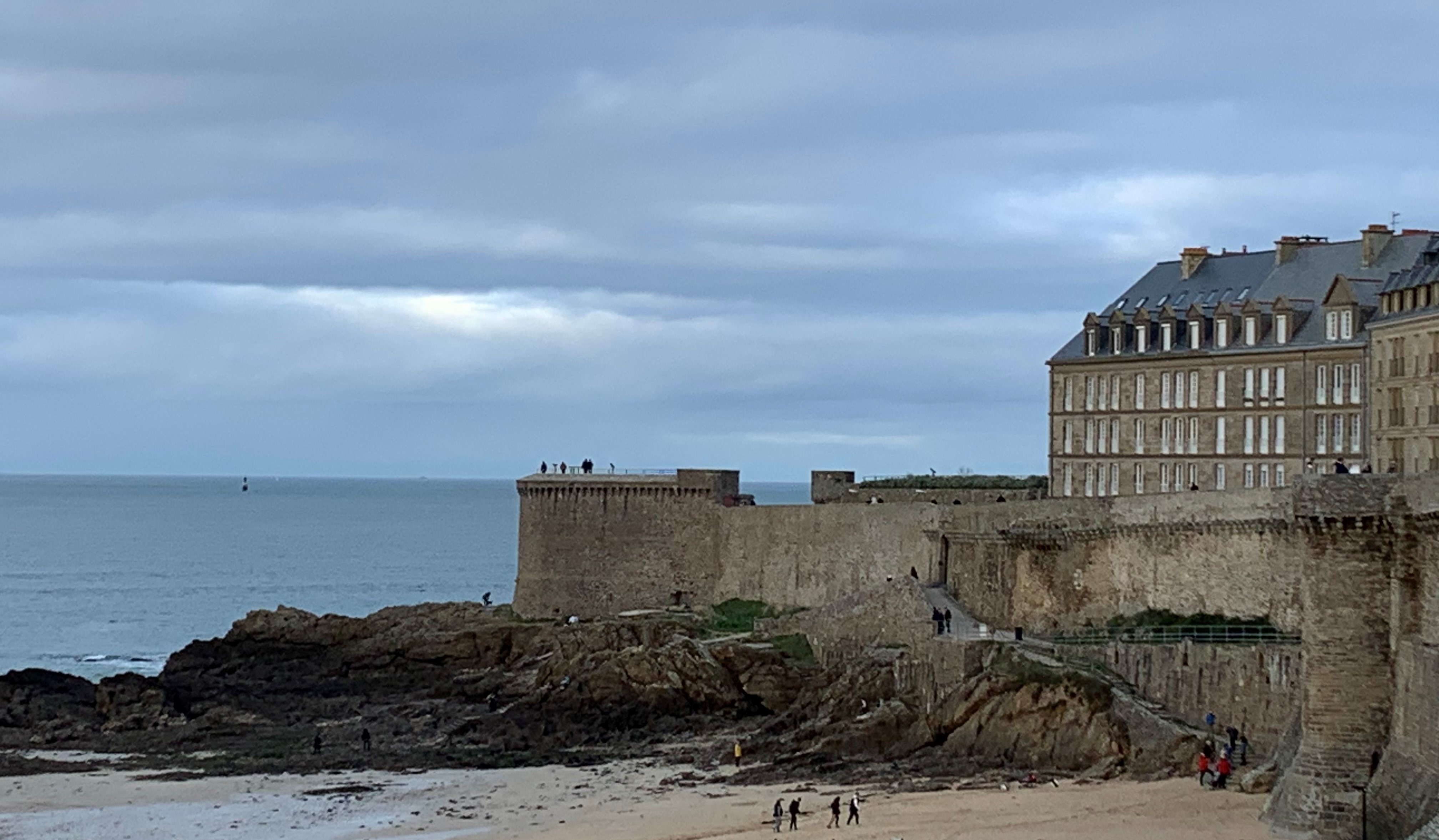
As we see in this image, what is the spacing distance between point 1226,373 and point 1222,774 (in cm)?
1783

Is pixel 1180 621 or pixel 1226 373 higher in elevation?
pixel 1226 373

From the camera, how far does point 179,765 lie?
44094 millimetres

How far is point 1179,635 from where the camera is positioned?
41469mm

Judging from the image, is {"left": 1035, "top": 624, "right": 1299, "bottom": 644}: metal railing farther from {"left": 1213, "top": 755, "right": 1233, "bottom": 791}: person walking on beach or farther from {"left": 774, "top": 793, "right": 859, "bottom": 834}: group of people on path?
{"left": 774, "top": 793, "right": 859, "bottom": 834}: group of people on path

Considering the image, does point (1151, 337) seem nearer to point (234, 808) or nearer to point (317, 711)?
point (317, 711)

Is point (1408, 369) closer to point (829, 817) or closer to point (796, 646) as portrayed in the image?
point (796, 646)

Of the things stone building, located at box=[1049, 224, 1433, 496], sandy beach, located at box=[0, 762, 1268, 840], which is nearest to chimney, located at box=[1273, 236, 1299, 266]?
stone building, located at box=[1049, 224, 1433, 496]

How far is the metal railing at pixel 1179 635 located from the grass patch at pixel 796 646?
6.27m

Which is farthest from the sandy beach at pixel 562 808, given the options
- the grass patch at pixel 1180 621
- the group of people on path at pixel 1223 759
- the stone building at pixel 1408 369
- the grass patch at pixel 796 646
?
the stone building at pixel 1408 369

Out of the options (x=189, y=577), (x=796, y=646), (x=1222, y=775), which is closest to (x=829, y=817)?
(x=1222, y=775)

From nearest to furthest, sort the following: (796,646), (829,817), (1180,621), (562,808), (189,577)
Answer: (829,817), (562,808), (1180,621), (796,646), (189,577)

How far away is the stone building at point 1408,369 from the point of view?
150ft

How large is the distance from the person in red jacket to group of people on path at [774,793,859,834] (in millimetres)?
5556

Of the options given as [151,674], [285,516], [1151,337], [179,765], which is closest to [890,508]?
[1151,337]
